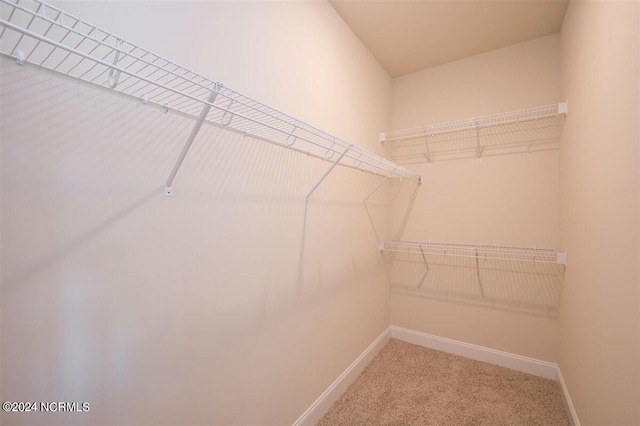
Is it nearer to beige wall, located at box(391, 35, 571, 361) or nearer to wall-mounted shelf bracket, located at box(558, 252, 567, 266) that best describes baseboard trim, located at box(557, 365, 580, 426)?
beige wall, located at box(391, 35, 571, 361)

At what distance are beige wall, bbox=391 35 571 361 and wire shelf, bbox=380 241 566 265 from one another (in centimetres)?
6

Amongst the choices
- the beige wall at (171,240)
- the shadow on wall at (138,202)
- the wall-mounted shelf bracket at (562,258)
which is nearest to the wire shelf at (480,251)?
the wall-mounted shelf bracket at (562,258)

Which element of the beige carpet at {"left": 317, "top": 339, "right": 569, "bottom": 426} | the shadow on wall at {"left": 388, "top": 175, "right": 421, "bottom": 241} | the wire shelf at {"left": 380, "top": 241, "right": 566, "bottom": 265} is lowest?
the beige carpet at {"left": 317, "top": 339, "right": 569, "bottom": 426}

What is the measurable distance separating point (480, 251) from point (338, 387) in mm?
1563

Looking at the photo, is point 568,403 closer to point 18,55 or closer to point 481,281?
point 481,281

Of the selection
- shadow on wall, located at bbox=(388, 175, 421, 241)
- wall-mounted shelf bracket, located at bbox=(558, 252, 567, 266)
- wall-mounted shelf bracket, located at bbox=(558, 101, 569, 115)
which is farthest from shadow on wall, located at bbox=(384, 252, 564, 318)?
wall-mounted shelf bracket, located at bbox=(558, 101, 569, 115)

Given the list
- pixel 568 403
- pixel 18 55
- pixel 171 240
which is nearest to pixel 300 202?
pixel 171 240

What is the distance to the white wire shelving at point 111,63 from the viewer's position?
0.56 metres

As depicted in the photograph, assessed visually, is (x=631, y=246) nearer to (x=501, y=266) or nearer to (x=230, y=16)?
(x=501, y=266)

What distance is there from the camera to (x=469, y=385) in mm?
2002

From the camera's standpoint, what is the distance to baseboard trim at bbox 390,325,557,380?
211 cm

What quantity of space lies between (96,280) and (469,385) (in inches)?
93.2

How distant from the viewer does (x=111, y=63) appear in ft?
2.66

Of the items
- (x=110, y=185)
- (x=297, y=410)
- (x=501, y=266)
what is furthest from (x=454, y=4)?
(x=297, y=410)
